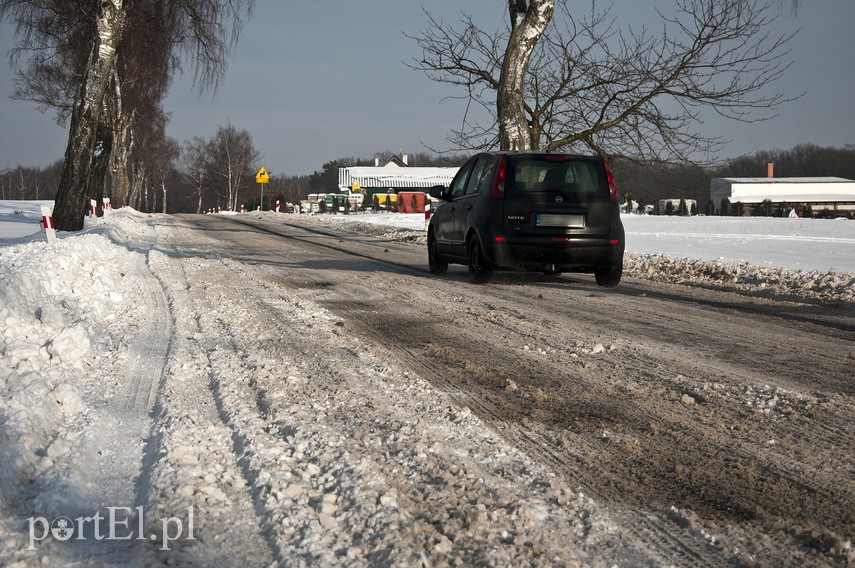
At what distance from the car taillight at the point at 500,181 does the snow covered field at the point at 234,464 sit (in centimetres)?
404

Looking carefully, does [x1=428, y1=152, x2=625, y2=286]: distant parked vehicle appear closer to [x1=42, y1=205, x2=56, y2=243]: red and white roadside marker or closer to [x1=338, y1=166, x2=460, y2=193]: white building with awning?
[x1=42, y1=205, x2=56, y2=243]: red and white roadside marker

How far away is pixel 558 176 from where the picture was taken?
989 cm

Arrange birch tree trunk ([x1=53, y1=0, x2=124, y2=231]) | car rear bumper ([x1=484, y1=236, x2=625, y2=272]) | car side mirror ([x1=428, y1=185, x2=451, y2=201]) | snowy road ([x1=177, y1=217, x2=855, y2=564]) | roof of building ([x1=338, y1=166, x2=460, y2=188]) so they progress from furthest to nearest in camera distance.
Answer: roof of building ([x1=338, y1=166, x2=460, y2=188])
birch tree trunk ([x1=53, y1=0, x2=124, y2=231])
car side mirror ([x1=428, y1=185, x2=451, y2=201])
car rear bumper ([x1=484, y1=236, x2=625, y2=272])
snowy road ([x1=177, y1=217, x2=855, y2=564])

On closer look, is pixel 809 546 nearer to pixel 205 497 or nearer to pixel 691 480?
pixel 691 480

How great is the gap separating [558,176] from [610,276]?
53.8 inches

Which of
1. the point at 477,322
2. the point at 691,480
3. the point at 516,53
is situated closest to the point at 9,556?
the point at 691,480

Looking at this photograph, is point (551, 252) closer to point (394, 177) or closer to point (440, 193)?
point (440, 193)

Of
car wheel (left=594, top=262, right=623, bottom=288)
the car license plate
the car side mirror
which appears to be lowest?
car wheel (left=594, top=262, right=623, bottom=288)

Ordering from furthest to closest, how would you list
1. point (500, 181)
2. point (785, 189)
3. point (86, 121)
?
point (785, 189)
point (86, 121)
point (500, 181)

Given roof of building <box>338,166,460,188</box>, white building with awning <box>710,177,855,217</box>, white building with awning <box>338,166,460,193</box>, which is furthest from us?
roof of building <box>338,166,460,188</box>

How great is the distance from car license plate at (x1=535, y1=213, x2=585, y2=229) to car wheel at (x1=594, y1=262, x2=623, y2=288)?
699 millimetres

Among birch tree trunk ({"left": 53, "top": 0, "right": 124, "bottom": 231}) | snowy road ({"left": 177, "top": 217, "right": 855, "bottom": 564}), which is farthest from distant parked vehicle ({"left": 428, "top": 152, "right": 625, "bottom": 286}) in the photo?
birch tree trunk ({"left": 53, "top": 0, "right": 124, "bottom": 231})

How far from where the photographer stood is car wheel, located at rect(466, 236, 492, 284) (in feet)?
32.4

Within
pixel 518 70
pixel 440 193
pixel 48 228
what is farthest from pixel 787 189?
pixel 48 228
